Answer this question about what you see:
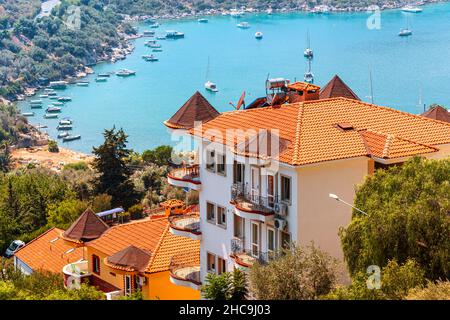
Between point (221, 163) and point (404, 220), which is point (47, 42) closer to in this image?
point (221, 163)

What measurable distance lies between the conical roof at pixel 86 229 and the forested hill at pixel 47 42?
109m

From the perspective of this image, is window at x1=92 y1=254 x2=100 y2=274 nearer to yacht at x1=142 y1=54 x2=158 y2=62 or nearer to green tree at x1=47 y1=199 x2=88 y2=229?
green tree at x1=47 y1=199 x2=88 y2=229

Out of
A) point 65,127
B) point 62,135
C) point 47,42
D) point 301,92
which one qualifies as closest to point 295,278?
point 301,92

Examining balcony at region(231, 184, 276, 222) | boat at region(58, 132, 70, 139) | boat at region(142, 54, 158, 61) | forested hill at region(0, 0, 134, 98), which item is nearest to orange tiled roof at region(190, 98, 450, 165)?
balcony at region(231, 184, 276, 222)

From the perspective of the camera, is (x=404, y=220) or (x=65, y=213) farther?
(x=65, y=213)

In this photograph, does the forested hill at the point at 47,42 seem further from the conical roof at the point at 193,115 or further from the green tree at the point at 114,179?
the conical roof at the point at 193,115

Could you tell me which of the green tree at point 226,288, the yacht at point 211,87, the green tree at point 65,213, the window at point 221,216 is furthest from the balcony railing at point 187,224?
the yacht at point 211,87

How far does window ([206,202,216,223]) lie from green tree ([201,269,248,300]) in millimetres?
3957

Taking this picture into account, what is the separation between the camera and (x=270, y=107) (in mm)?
22656

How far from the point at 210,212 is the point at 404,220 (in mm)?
5915

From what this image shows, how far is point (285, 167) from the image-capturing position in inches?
760

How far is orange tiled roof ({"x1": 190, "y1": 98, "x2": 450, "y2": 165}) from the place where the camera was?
1969cm
